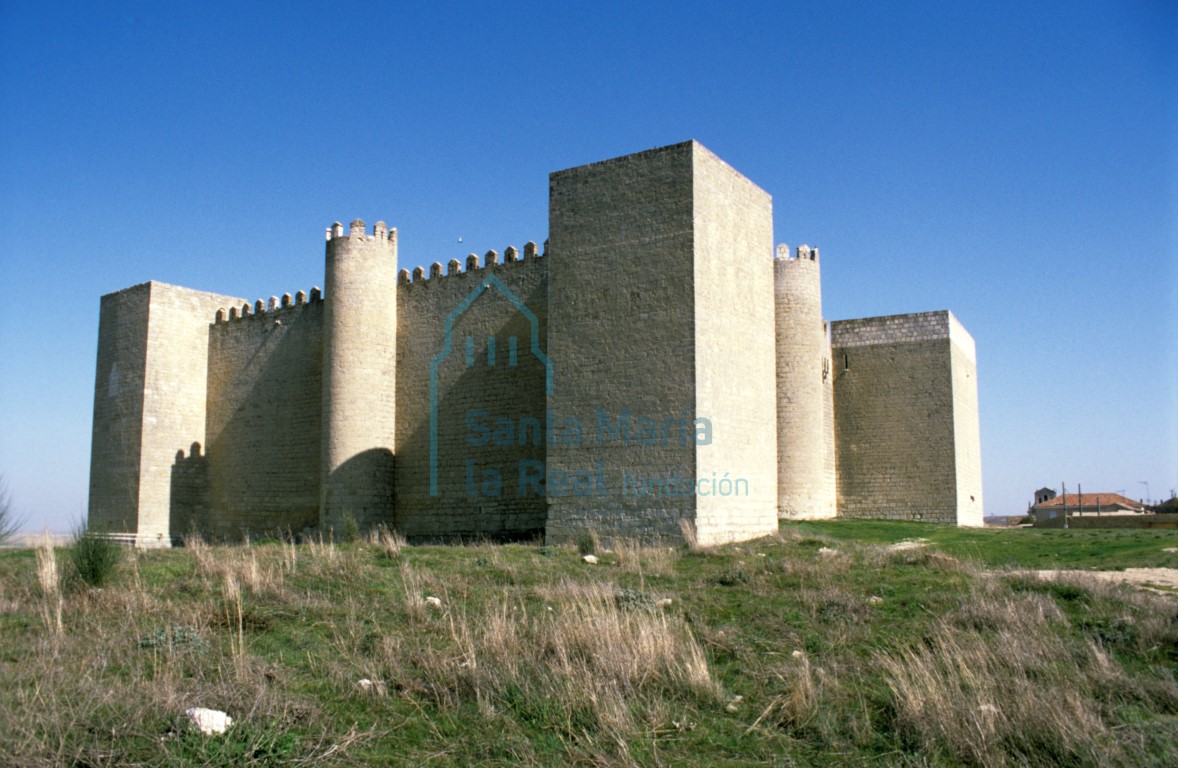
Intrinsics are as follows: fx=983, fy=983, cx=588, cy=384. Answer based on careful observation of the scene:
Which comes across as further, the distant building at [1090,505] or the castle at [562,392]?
the distant building at [1090,505]

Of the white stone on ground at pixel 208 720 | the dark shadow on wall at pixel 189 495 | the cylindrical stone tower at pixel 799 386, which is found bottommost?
the white stone on ground at pixel 208 720

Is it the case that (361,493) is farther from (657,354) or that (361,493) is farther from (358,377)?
(657,354)

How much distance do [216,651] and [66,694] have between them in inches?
48.9

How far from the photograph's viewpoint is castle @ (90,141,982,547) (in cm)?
1390

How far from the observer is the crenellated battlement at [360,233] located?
18.8 m

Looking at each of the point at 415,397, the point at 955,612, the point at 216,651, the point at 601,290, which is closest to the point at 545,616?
the point at 216,651

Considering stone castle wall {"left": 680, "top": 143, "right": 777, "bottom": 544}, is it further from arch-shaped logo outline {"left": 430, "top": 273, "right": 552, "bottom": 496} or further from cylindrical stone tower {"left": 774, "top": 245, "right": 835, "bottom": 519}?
arch-shaped logo outline {"left": 430, "top": 273, "right": 552, "bottom": 496}

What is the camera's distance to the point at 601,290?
14.5 m

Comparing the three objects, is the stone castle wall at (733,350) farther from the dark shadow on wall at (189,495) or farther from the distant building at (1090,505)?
the distant building at (1090,505)

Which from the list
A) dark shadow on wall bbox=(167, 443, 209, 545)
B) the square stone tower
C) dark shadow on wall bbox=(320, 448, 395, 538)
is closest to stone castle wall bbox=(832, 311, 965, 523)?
the square stone tower

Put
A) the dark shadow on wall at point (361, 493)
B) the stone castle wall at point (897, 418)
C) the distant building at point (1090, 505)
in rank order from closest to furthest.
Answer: the dark shadow on wall at point (361, 493)
the stone castle wall at point (897, 418)
the distant building at point (1090, 505)

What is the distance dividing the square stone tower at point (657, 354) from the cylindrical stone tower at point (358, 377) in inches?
200

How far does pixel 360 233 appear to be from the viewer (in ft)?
61.6

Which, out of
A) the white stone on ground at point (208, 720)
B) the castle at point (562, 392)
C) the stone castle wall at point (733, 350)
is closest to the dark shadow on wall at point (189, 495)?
the castle at point (562, 392)
